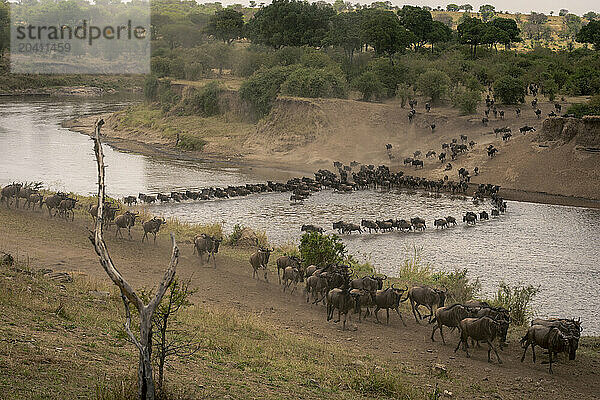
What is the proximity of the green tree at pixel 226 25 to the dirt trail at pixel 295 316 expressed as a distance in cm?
7296

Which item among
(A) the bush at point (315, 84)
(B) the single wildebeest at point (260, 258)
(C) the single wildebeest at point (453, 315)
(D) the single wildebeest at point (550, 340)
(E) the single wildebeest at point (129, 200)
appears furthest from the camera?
(A) the bush at point (315, 84)

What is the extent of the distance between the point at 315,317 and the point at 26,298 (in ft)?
22.4

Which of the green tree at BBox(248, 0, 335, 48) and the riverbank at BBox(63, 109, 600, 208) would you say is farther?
the green tree at BBox(248, 0, 335, 48)

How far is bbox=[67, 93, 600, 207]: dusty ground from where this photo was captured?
130 ft

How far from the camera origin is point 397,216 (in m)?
33.4

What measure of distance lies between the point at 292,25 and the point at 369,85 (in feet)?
88.3

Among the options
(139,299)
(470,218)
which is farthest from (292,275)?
(470,218)

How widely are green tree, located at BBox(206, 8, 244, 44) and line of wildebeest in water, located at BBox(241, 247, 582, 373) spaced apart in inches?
3141

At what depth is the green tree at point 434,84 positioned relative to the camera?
5566 centimetres

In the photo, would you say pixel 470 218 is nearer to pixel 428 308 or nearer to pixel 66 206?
pixel 428 308

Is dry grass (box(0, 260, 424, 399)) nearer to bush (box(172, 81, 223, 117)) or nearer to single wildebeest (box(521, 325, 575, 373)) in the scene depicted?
single wildebeest (box(521, 325, 575, 373))

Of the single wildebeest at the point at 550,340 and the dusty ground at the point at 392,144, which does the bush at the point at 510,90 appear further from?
the single wildebeest at the point at 550,340

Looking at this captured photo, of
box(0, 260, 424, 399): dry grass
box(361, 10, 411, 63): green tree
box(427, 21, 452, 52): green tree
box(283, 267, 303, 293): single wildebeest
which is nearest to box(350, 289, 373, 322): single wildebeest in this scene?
box(0, 260, 424, 399): dry grass

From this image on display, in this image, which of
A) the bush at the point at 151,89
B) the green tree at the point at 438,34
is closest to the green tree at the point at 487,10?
the green tree at the point at 438,34
